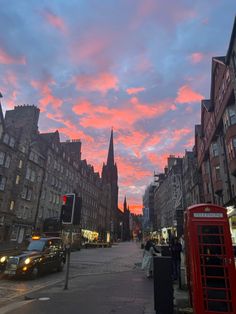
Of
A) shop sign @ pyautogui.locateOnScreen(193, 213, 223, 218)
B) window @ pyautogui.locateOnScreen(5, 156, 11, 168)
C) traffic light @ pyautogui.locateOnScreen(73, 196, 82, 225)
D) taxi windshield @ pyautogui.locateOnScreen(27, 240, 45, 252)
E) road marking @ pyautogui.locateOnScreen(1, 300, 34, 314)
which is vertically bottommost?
road marking @ pyautogui.locateOnScreen(1, 300, 34, 314)

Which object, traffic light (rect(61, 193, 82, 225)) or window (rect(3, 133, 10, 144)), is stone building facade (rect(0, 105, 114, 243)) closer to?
window (rect(3, 133, 10, 144))

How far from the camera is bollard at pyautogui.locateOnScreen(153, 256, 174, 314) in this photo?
7184 mm

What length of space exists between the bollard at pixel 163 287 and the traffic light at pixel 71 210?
520 centimetres

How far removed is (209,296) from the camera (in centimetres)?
675

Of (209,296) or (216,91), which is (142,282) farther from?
(216,91)

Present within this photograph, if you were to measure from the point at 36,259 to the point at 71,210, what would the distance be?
178 inches

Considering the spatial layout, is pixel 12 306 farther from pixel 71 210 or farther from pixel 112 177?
pixel 112 177

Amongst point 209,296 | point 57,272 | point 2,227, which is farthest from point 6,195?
point 209,296

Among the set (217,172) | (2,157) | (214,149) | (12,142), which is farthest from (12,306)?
(12,142)

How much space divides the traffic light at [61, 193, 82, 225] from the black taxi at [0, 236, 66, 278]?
150 inches

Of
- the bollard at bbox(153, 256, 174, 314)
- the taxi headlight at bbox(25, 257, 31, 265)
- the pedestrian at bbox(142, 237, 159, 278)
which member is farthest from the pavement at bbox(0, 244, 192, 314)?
the taxi headlight at bbox(25, 257, 31, 265)

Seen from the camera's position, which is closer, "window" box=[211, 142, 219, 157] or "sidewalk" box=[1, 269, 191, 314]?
"sidewalk" box=[1, 269, 191, 314]

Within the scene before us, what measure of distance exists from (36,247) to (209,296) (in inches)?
446

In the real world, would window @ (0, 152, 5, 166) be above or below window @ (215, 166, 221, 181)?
above
